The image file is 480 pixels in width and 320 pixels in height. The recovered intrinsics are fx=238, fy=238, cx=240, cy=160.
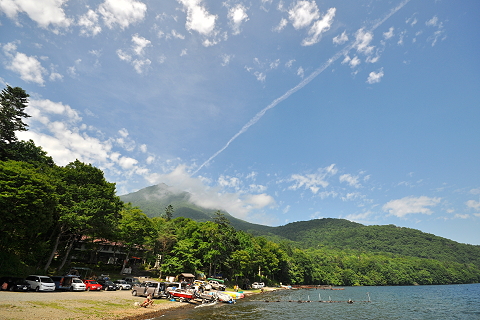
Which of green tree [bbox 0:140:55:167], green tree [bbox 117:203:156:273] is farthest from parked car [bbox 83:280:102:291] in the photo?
green tree [bbox 0:140:55:167]

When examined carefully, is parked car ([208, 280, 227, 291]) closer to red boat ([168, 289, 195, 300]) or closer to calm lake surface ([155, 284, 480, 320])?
calm lake surface ([155, 284, 480, 320])

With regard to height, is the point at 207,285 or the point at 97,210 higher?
the point at 97,210

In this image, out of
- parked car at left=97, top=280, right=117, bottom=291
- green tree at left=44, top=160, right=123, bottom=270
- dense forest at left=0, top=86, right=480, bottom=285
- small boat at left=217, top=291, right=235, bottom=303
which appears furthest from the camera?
small boat at left=217, top=291, right=235, bottom=303

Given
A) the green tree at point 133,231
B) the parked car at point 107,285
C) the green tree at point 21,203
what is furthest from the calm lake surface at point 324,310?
the green tree at point 133,231

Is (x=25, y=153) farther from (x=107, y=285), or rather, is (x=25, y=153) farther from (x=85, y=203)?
(x=107, y=285)

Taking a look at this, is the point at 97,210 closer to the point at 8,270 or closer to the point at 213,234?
the point at 8,270

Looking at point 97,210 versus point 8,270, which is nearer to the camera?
point 8,270

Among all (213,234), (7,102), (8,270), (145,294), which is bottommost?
(145,294)

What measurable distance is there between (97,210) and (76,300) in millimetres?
16363

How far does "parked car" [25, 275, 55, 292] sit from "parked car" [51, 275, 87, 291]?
2.26 metres

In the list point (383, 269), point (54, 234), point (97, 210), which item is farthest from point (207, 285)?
point (383, 269)

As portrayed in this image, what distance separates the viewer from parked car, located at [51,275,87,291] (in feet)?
110

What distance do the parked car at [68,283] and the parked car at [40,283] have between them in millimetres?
2262

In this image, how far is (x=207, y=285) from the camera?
173 ft
